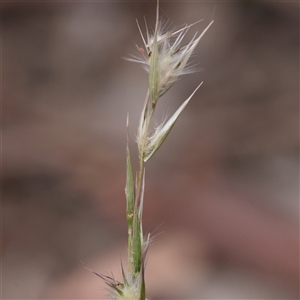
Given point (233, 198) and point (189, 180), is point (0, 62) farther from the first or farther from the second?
point (233, 198)

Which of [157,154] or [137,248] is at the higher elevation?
[157,154]

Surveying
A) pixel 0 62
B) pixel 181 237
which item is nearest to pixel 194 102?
pixel 181 237

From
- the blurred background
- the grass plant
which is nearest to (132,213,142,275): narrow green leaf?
Answer: the grass plant

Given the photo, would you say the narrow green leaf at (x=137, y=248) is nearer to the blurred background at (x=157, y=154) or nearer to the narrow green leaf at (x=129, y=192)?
the narrow green leaf at (x=129, y=192)

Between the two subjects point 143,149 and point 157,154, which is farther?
point 157,154

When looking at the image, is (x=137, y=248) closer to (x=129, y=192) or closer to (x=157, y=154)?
(x=129, y=192)

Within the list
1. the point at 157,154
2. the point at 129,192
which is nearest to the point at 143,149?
the point at 129,192

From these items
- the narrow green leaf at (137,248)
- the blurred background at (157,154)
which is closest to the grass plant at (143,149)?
the narrow green leaf at (137,248)

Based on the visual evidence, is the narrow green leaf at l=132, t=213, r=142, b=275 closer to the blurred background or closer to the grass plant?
the grass plant
